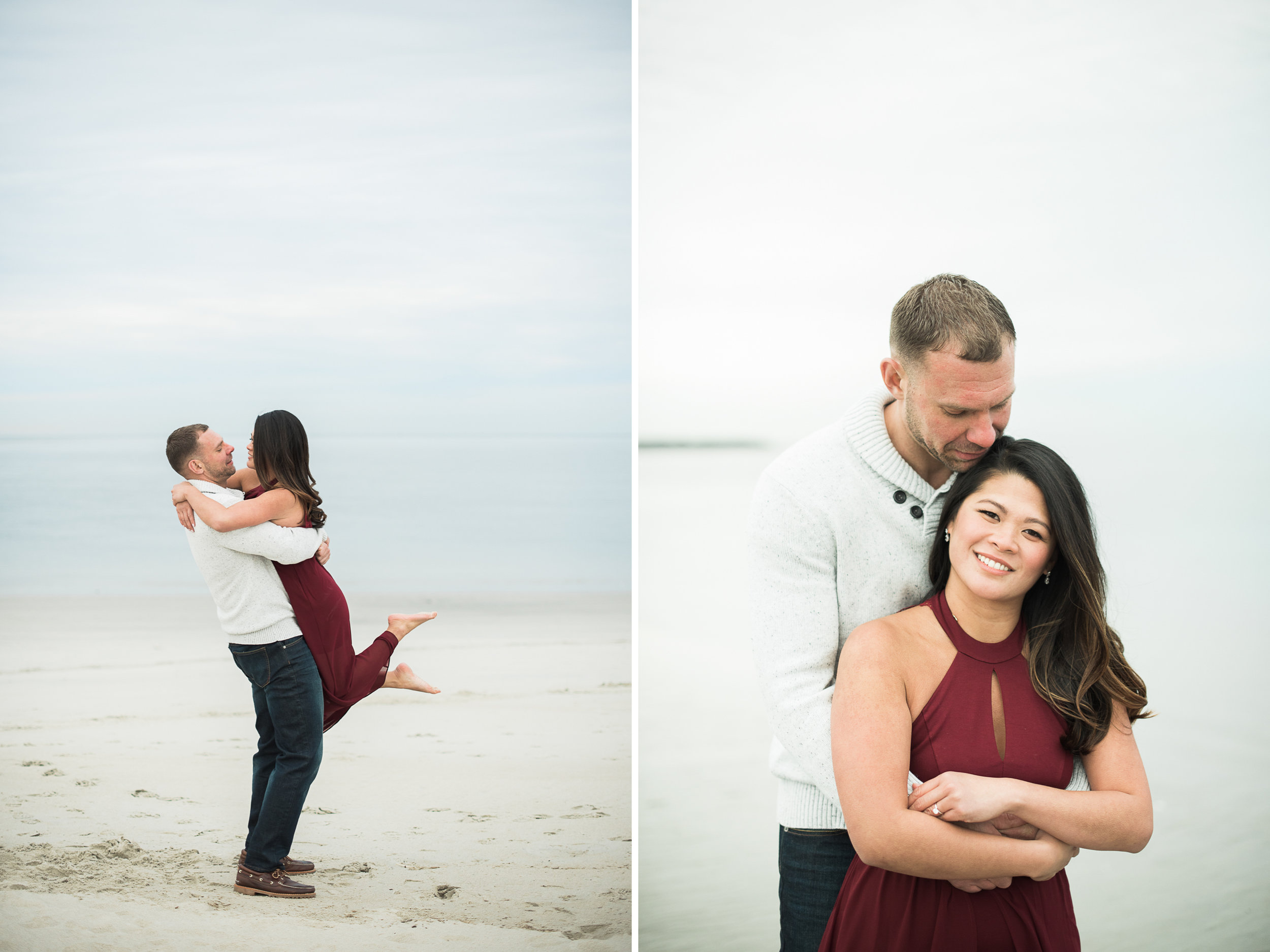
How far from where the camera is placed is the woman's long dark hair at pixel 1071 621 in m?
1.54

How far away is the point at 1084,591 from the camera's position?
1.56 m

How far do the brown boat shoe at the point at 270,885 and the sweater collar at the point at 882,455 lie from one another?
2061 mm

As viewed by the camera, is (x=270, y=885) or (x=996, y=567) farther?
(x=270, y=885)

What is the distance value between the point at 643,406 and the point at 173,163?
6.66 feet

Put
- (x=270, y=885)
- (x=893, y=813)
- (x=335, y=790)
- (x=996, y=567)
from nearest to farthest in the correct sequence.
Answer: (x=893, y=813) → (x=996, y=567) → (x=270, y=885) → (x=335, y=790)

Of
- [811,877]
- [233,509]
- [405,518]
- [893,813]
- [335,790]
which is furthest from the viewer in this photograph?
[405,518]

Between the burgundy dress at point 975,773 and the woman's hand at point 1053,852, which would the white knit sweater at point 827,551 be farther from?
the woman's hand at point 1053,852

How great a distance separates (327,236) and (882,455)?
9.99 feet

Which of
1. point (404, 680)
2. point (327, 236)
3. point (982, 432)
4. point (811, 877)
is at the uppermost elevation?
point (327, 236)

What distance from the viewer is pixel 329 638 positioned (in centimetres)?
264

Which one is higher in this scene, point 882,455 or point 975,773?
point 882,455

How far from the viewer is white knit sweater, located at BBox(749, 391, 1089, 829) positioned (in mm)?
1638

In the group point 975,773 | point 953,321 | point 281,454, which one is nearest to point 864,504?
point 953,321

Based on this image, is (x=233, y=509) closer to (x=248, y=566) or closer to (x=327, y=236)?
(x=248, y=566)
